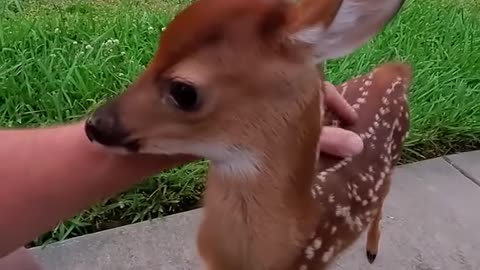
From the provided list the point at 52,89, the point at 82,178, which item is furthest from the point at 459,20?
the point at 82,178

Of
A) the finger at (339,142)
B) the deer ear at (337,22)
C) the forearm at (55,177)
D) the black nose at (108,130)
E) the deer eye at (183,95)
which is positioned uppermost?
the deer ear at (337,22)

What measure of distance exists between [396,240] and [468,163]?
0.68 metres

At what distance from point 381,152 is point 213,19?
1097 mm

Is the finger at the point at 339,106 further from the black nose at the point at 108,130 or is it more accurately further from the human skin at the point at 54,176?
the black nose at the point at 108,130

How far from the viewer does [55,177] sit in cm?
200

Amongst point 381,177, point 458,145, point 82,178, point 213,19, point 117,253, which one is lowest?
point 458,145

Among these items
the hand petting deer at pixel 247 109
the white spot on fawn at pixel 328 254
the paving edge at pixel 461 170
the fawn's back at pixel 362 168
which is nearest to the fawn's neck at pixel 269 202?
the hand petting deer at pixel 247 109

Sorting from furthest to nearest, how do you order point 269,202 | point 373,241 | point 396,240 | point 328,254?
point 396,240 < point 373,241 < point 328,254 < point 269,202

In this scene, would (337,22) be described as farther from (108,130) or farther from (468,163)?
(468,163)

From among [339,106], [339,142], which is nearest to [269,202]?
[339,142]

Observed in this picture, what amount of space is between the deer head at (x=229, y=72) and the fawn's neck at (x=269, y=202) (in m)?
0.07

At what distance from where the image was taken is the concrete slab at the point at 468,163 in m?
3.76

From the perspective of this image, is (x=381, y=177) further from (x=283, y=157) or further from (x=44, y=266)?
(x=44, y=266)

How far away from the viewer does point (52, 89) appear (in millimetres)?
3742
